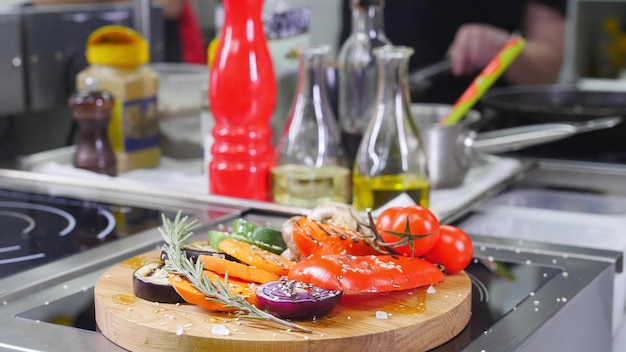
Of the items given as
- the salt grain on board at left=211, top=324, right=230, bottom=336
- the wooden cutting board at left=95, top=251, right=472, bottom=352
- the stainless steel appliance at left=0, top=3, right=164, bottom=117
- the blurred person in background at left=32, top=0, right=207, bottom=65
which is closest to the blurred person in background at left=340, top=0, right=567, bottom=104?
the blurred person in background at left=32, top=0, right=207, bottom=65

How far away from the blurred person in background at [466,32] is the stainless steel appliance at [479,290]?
100 cm

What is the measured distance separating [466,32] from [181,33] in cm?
63

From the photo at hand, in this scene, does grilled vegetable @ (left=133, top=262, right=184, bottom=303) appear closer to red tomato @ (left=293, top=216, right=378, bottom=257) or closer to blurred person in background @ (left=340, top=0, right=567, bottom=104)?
red tomato @ (left=293, top=216, right=378, bottom=257)

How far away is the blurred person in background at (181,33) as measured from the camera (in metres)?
2.32

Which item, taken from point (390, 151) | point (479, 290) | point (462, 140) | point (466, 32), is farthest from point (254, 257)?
point (466, 32)

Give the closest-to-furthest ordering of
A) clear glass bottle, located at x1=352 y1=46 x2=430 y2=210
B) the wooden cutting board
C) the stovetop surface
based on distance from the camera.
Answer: the wooden cutting board, the stovetop surface, clear glass bottle, located at x1=352 y1=46 x2=430 y2=210

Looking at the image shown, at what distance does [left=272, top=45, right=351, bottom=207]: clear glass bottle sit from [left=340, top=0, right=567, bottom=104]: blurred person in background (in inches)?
35.7

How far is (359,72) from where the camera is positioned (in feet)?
4.90

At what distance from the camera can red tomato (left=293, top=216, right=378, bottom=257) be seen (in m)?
0.97

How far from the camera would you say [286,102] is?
5.31ft

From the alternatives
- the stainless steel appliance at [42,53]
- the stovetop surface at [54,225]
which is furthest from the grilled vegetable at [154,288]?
the stainless steel appliance at [42,53]

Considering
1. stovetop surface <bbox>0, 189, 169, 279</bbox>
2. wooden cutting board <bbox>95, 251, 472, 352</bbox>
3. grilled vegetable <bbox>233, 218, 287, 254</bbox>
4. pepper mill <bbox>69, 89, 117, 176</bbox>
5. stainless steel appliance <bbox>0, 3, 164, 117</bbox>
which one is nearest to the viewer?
wooden cutting board <bbox>95, 251, 472, 352</bbox>

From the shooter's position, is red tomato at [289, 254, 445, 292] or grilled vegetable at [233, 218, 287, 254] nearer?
red tomato at [289, 254, 445, 292]

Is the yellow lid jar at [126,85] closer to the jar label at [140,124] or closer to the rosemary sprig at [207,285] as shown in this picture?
the jar label at [140,124]
